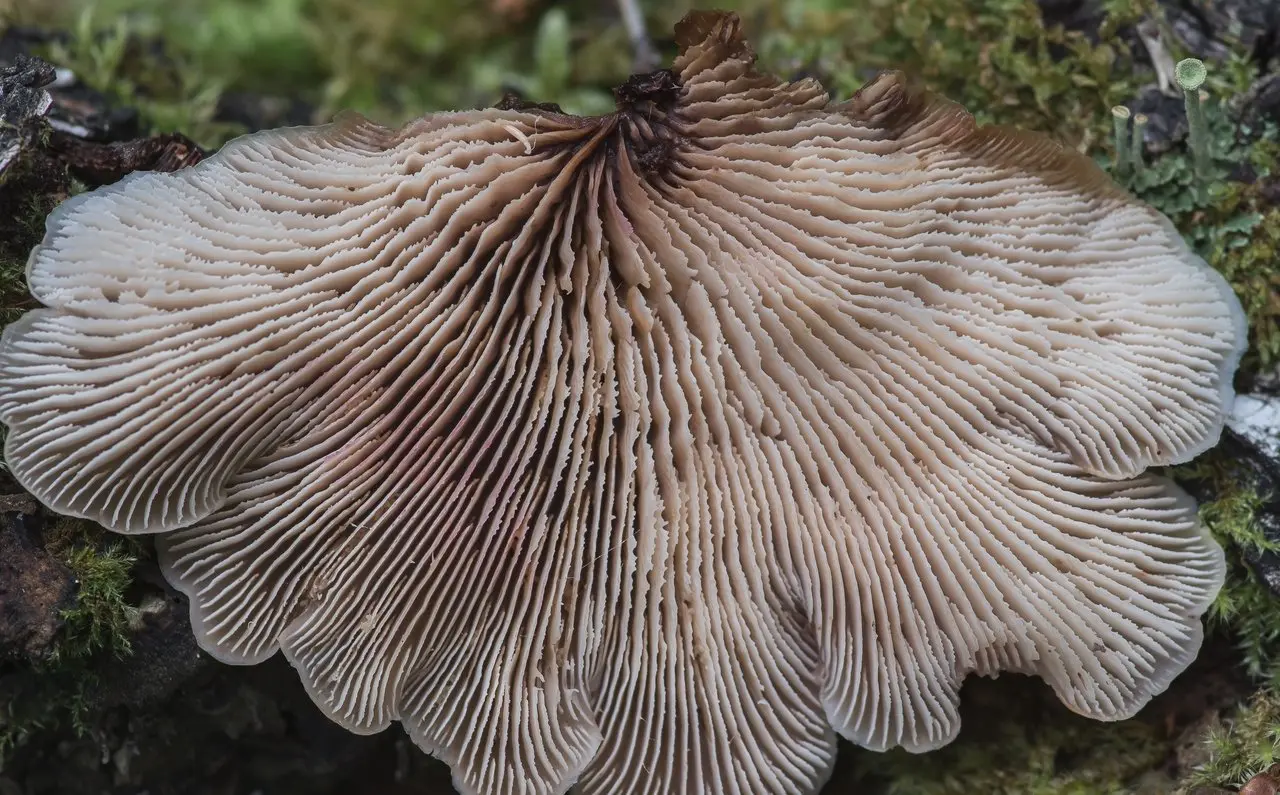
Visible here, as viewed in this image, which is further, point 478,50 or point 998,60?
point 478,50

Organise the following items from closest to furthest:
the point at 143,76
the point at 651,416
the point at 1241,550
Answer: the point at 651,416
the point at 1241,550
the point at 143,76

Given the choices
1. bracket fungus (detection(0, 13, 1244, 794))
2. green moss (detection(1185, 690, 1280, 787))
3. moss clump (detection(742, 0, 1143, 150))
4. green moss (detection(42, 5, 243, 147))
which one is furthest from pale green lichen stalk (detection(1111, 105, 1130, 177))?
green moss (detection(42, 5, 243, 147))

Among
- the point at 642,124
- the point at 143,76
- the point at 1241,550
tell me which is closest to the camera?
the point at 642,124

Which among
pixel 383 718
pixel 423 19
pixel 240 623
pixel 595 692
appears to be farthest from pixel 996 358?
pixel 423 19

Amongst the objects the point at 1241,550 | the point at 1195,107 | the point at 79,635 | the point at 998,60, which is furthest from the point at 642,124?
the point at 1241,550

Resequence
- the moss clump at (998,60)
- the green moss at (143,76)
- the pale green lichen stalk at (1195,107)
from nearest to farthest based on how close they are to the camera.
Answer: the pale green lichen stalk at (1195,107) < the moss clump at (998,60) < the green moss at (143,76)

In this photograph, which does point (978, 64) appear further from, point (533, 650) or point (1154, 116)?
point (533, 650)

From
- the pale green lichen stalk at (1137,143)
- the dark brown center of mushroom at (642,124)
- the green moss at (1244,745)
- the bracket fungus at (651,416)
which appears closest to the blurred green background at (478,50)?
the pale green lichen stalk at (1137,143)

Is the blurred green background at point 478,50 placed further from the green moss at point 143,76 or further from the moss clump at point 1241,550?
the moss clump at point 1241,550

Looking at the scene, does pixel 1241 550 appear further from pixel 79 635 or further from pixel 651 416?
pixel 79 635
